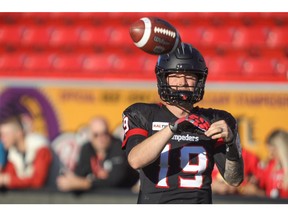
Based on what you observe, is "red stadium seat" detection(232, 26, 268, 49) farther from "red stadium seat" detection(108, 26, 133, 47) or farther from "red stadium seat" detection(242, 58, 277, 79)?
"red stadium seat" detection(108, 26, 133, 47)

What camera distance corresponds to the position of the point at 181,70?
9.41ft

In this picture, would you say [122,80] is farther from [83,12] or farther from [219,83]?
[83,12]

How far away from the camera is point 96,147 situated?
20.2 ft

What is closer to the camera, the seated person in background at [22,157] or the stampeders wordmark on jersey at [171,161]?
the stampeders wordmark on jersey at [171,161]

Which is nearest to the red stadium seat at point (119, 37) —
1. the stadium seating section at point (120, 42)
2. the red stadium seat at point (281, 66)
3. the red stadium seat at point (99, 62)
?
the stadium seating section at point (120, 42)

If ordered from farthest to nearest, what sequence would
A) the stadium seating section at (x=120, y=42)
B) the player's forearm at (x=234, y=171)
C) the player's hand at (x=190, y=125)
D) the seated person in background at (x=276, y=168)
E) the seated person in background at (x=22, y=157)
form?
the stadium seating section at (x=120, y=42), the seated person in background at (x=22, y=157), the seated person in background at (x=276, y=168), the player's forearm at (x=234, y=171), the player's hand at (x=190, y=125)

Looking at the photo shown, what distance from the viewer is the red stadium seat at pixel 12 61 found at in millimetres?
7755

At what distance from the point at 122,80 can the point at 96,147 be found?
784 mm

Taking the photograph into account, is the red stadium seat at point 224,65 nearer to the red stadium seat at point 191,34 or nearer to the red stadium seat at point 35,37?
the red stadium seat at point 191,34

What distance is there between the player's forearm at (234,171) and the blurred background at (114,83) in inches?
78.6

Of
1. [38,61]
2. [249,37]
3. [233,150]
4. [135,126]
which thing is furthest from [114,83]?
[233,150]

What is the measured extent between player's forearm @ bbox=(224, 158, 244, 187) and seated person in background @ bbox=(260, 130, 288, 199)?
9.48 feet

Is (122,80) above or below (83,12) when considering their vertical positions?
below

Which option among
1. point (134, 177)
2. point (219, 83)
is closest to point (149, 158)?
point (134, 177)
